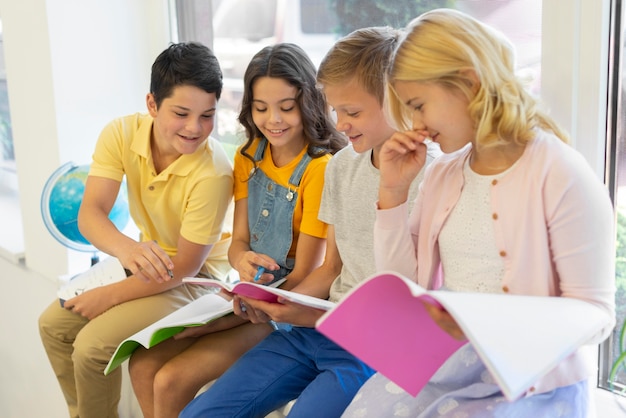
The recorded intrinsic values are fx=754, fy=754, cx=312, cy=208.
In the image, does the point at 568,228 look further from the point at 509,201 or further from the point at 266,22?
the point at 266,22

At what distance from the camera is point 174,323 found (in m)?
1.47

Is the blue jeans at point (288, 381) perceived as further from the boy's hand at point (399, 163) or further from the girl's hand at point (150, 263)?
the boy's hand at point (399, 163)

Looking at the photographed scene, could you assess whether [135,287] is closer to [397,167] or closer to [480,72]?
[397,167]

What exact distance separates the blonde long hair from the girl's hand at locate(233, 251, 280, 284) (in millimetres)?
569

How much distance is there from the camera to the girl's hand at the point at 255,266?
1.59m

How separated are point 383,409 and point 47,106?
157 centimetres

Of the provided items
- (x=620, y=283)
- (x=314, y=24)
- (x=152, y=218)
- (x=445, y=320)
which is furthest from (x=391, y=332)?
(x=314, y=24)

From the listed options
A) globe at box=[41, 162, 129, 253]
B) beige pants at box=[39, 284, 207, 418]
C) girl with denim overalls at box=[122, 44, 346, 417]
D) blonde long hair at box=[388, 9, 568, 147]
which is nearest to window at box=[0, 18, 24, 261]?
globe at box=[41, 162, 129, 253]

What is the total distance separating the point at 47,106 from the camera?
232cm

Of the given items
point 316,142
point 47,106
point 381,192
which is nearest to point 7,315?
point 47,106

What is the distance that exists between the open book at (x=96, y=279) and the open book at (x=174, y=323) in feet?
0.91

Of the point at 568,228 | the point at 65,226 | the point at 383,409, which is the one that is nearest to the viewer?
the point at 568,228

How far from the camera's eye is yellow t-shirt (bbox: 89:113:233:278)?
1779 millimetres

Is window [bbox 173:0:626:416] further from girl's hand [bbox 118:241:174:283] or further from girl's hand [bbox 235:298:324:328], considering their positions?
girl's hand [bbox 118:241:174:283]
